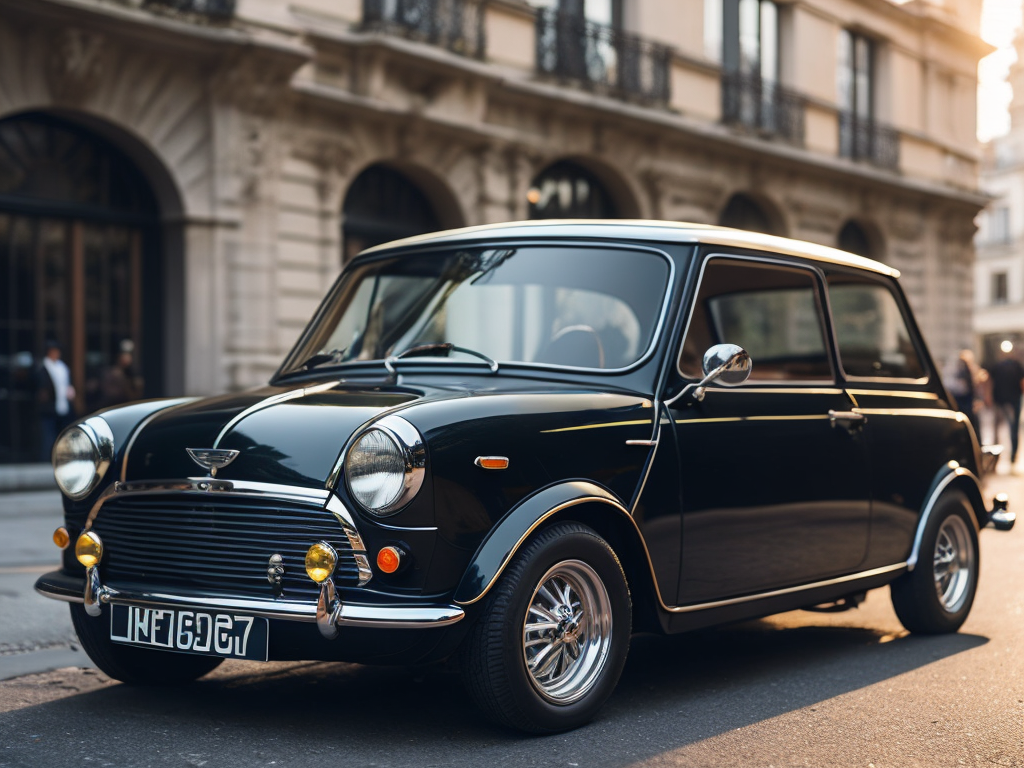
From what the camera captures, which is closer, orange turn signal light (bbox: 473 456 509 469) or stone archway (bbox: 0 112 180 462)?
orange turn signal light (bbox: 473 456 509 469)

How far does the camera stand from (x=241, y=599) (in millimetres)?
4207

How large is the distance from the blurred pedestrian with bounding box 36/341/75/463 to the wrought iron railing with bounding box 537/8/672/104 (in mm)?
8932

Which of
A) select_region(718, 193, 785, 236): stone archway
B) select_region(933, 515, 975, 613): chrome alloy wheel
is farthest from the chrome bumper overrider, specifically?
select_region(718, 193, 785, 236): stone archway

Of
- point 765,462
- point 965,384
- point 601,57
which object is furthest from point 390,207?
point 765,462

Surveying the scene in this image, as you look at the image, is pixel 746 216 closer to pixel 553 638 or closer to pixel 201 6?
pixel 201 6

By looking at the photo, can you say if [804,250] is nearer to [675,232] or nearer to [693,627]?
[675,232]

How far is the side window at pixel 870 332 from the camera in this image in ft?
20.9

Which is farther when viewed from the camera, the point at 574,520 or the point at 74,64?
the point at 74,64

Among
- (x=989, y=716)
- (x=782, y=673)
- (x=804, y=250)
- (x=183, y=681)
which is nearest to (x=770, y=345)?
(x=804, y=250)

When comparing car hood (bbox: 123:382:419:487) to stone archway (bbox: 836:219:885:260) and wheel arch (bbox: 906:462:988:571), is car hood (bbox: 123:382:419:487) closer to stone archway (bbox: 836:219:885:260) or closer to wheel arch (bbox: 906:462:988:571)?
wheel arch (bbox: 906:462:988:571)

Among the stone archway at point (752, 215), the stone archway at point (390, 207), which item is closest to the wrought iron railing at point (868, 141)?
the stone archway at point (752, 215)

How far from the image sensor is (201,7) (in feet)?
52.1

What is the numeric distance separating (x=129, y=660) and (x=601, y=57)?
18.1 metres

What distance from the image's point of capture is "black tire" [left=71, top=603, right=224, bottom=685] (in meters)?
4.88
